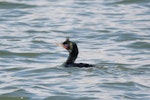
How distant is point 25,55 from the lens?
17.2 metres

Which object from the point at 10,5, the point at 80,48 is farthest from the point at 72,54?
the point at 10,5

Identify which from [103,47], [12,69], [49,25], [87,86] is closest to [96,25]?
[49,25]

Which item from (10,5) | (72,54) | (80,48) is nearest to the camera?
(72,54)

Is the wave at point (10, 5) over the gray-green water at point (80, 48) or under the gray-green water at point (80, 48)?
over

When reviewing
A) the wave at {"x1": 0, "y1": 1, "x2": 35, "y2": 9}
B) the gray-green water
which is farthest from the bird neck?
the wave at {"x1": 0, "y1": 1, "x2": 35, "y2": 9}

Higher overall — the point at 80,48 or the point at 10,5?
the point at 10,5

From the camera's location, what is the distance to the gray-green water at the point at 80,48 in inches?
546

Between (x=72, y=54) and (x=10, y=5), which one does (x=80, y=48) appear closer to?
(x=72, y=54)

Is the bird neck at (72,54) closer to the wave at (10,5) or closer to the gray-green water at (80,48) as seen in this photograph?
the gray-green water at (80,48)

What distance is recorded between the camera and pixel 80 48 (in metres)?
17.9

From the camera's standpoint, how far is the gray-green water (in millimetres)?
13867

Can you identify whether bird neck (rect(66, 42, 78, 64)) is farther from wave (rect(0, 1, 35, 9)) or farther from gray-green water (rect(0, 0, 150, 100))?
wave (rect(0, 1, 35, 9))

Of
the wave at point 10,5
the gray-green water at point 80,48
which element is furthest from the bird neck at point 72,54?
the wave at point 10,5

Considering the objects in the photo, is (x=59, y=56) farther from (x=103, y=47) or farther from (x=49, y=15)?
(x=49, y=15)
